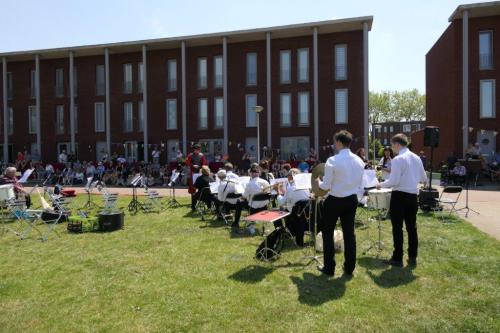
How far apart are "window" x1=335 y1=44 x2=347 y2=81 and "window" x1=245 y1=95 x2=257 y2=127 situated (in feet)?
19.1

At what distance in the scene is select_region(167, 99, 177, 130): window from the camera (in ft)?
99.0

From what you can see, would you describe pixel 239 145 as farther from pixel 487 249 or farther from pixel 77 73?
pixel 487 249

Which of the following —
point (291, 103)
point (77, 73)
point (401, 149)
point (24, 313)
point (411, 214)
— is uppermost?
point (77, 73)

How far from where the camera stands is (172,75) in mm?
30359

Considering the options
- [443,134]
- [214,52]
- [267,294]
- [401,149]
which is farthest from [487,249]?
[214,52]

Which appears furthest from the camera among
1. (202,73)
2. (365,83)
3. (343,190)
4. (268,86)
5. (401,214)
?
(202,73)

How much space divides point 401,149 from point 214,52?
25013 millimetres

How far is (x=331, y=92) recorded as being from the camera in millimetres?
27250

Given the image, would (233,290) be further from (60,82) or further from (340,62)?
(60,82)

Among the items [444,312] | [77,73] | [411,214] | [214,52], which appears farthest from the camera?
[77,73]

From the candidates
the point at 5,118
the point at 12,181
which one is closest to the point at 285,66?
the point at 12,181

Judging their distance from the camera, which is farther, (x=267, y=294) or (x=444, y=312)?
(x=267, y=294)

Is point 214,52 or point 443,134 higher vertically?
point 214,52

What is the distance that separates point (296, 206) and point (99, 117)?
90.4ft
